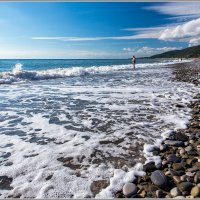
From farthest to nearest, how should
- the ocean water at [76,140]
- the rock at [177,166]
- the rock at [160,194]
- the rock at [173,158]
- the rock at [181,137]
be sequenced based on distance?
1. the rock at [181,137]
2. the rock at [173,158]
3. the rock at [177,166]
4. the ocean water at [76,140]
5. the rock at [160,194]

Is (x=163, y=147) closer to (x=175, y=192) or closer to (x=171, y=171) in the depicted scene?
(x=171, y=171)

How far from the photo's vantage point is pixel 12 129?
598 cm

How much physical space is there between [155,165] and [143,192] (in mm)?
782

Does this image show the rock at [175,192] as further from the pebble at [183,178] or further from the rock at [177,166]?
the rock at [177,166]

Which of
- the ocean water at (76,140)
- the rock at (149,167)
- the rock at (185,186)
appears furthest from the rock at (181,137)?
the rock at (185,186)

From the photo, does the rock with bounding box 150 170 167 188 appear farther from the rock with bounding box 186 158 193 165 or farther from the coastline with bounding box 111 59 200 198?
the rock with bounding box 186 158 193 165

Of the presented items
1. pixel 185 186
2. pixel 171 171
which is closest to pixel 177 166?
pixel 171 171

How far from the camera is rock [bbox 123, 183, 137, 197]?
317cm

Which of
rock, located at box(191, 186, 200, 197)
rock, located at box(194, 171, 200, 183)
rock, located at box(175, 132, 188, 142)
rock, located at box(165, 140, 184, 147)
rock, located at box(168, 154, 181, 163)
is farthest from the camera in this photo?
rock, located at box(175, 132, 188, 142)

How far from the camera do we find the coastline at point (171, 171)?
3.16 meters

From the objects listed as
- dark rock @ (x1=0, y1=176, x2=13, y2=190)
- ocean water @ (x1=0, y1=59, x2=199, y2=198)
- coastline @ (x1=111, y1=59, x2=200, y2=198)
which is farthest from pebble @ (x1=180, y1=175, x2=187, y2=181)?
dark rock @ (x1=0, y1=176, x2=13, y2=190)

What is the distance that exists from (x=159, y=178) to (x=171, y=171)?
0.33 meters

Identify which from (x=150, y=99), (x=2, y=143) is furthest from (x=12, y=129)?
(x=150, y=99)

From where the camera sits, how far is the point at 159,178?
3436 mm
